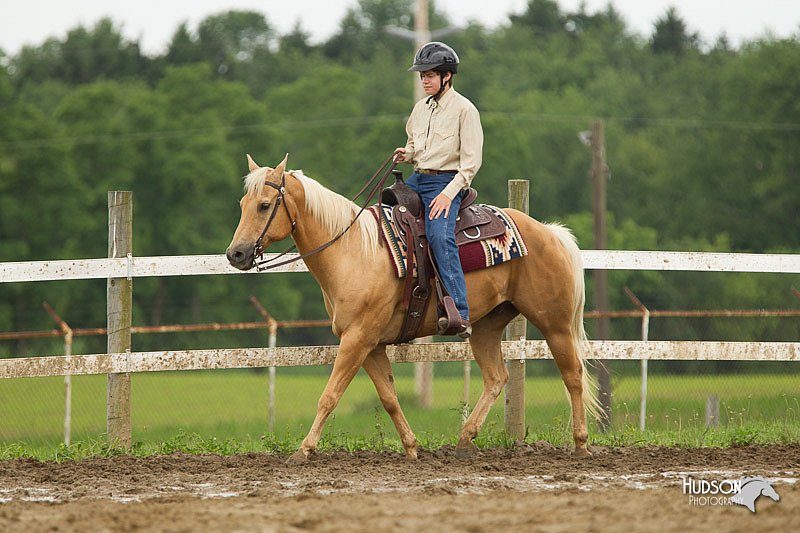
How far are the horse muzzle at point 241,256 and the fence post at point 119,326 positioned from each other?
1.40m

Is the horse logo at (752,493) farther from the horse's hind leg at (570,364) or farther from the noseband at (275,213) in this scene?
the noseband at (275,213)

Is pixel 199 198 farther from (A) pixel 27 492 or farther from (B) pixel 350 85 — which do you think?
(A) pixel 27 492

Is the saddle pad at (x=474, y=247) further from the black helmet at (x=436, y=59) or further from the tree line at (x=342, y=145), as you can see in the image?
the tree line at (x=342, y=145)

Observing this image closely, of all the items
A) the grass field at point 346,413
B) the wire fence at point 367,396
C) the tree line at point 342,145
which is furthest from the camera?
the tree line at point 342,145

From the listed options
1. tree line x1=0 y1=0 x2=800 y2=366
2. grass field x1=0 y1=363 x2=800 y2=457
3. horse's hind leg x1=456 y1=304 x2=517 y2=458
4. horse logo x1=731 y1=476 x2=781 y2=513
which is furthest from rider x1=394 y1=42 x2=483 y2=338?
tree line x1=0 y1=0 x2=800 y2=366

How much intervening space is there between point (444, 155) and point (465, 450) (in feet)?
7.16

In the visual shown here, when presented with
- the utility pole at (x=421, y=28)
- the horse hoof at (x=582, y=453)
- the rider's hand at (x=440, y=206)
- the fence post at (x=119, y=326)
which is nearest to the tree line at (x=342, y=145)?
the utility pole at (x=421, y=28)

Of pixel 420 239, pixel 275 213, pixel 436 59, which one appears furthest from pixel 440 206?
pixel 275 213

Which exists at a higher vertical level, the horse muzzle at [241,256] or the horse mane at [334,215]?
the horse mane at [334,215]

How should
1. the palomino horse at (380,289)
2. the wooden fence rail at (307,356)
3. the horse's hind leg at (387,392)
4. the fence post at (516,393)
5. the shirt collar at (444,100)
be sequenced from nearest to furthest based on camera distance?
the palomino horse at (380,289)
the horse's hind leg at (387,392)
the shirt collar at (444,100)
the wooden fence rail at (307,356)
the fence post at (516,393)

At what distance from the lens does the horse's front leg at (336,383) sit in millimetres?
7434

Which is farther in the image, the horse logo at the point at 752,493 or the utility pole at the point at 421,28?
the utility pole at the point at 421,28

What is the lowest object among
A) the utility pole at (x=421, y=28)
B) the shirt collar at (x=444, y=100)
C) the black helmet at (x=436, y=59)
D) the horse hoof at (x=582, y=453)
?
the horse hoof at (x=582, y=453)

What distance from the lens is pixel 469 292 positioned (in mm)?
7977
